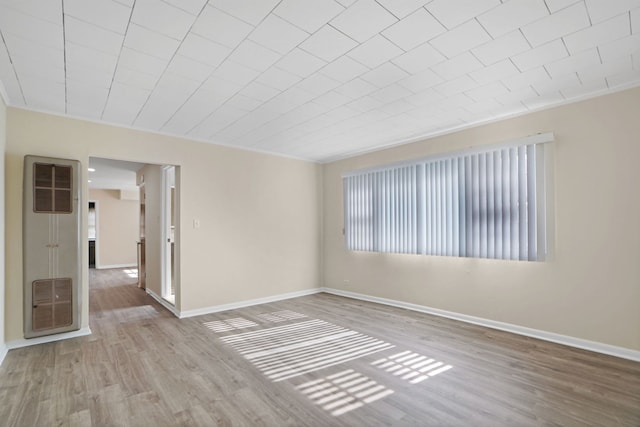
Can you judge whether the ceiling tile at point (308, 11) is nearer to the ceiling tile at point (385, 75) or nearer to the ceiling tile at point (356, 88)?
the ceiling tile at point (385, 75)

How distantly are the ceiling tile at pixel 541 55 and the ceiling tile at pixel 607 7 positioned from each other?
0.97 ft

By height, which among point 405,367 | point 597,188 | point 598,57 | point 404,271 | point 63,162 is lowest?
point 405,367

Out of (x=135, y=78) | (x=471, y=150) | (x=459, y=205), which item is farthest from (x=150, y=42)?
(x=459, y=205)

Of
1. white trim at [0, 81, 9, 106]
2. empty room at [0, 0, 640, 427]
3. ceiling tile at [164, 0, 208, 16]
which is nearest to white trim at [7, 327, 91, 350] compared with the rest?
empty room at [0, 0, 640, 427]

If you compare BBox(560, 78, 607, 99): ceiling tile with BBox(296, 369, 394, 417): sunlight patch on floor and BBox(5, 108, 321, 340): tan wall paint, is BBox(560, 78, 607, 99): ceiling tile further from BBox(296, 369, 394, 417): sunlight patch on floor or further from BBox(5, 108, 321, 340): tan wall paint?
BBox(5, 108, 321, 340): tan wall paint

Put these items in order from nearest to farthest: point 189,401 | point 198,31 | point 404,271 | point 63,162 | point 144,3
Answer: point 144,3 → point 198,31 → point 189,401 → point 63,162 → point 404,271

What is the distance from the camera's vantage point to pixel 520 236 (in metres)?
3.69

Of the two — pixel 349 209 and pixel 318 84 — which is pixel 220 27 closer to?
pixel 318 84

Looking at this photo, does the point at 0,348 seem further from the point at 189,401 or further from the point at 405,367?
the point at 405,367

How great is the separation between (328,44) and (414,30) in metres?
0.61

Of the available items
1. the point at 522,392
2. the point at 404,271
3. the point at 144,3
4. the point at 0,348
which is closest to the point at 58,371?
the point at 0,348

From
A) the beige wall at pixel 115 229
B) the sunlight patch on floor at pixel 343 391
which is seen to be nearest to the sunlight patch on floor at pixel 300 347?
the sunlight patch on floor at pixel 343 391

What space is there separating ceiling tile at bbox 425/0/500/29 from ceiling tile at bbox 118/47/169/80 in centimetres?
206

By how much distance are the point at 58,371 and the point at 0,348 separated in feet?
2.59
